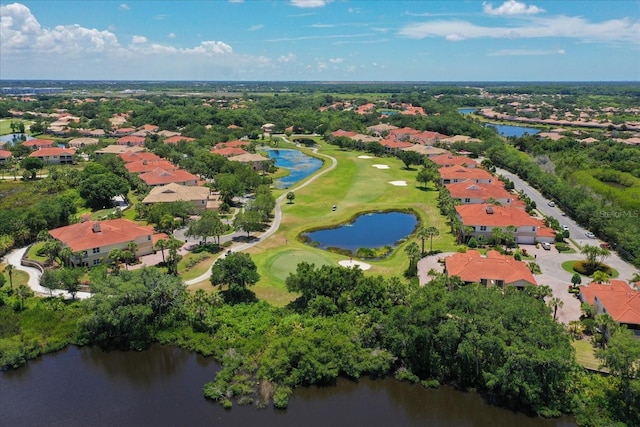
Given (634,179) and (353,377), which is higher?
(634,179)

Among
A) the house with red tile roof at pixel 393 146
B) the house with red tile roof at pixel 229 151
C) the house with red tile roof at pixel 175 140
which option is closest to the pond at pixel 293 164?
the house with red tile roof at pixel 229 151

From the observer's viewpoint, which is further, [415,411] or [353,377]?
[353,377]

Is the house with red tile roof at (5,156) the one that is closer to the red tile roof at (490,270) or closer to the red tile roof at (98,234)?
the red tile roof at (98,234)

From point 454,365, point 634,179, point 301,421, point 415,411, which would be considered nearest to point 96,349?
point 301,421

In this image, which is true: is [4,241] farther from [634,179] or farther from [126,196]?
[634,179]

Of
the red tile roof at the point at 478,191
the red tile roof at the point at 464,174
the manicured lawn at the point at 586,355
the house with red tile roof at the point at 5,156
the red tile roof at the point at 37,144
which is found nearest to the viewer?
the manicured lawn at the point at 586,355

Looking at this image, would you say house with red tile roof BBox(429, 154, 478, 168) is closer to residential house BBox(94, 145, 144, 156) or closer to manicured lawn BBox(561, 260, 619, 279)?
manicured lawn BBox(561, 260, 619, 279)
